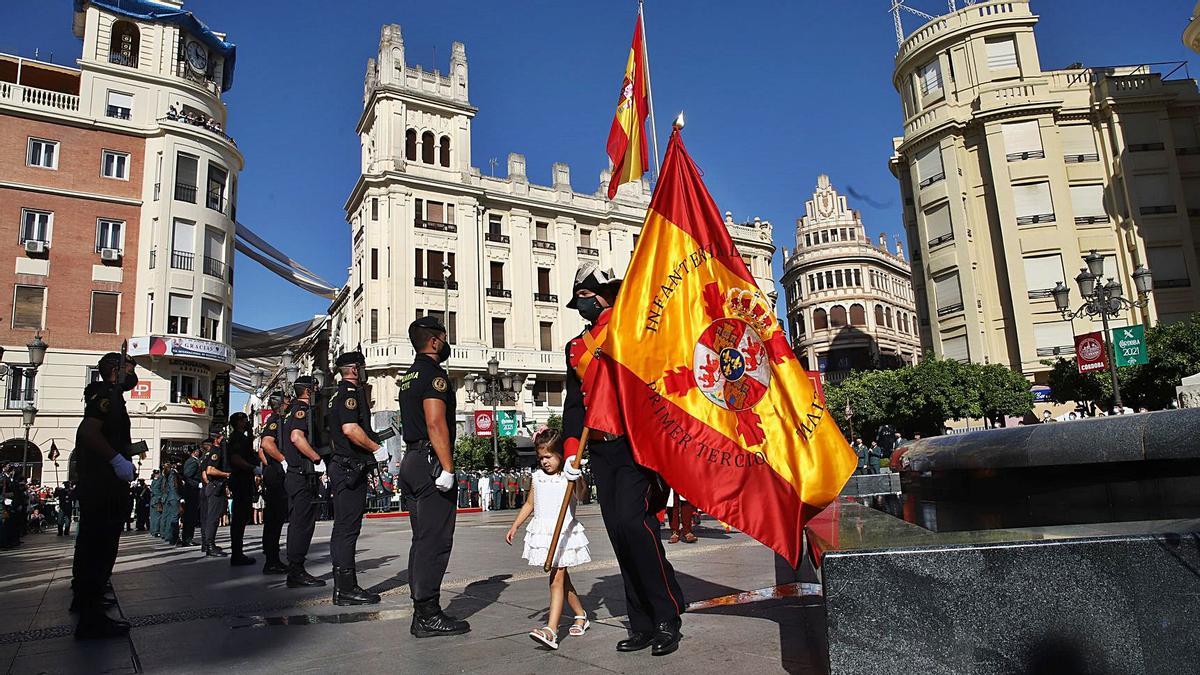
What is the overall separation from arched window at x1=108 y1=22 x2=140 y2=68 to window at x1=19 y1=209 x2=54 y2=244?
25.8 feet

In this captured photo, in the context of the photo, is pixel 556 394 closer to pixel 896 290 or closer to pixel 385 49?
pixel 385 49

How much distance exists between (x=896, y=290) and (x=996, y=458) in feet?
266

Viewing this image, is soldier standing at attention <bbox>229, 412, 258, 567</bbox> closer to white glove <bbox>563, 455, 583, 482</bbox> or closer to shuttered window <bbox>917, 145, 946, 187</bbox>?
white glove <bbox>563, 455, 583, 482</bbox>

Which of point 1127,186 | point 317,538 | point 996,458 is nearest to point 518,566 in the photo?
point 996,458

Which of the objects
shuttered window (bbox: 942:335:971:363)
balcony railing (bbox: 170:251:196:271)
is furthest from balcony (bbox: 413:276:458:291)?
shuttered window (bbox: 942:335:971:363)

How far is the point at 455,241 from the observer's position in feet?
136

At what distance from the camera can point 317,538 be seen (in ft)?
43.0

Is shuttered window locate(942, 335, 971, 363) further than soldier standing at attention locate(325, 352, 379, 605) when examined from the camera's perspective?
Yes

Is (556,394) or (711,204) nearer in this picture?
(711,204)

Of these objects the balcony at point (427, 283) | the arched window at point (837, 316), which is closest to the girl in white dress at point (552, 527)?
the balcony at point (427, 283)

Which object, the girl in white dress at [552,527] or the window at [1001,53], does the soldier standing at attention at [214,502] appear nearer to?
the girl in white dress at [552,527]

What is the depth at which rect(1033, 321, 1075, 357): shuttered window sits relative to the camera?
109 feet

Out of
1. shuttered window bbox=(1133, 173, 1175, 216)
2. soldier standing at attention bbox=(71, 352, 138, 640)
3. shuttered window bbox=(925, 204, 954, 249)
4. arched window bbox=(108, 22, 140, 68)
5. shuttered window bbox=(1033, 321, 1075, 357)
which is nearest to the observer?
soldier standing at attention bbox=(71, 352, 138, 640)

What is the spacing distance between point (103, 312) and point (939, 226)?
38.5 metres
